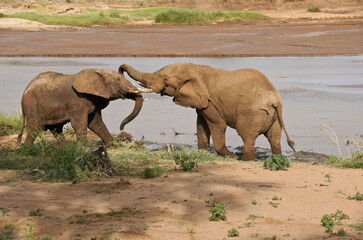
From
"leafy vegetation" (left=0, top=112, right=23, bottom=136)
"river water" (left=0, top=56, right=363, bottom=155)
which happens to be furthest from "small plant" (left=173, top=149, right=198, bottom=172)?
"leafy vegetation" (left=0, top=112, right=23, bottom=136)

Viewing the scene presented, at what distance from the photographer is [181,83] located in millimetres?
11273

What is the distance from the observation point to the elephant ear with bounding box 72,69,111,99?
10.8m

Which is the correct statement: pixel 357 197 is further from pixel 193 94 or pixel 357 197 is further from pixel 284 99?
pixel 284 99

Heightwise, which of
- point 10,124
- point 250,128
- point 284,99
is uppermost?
point 250,128

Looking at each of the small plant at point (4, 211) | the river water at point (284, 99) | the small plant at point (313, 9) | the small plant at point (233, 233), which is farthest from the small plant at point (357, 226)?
the small plant at point (313, 9)

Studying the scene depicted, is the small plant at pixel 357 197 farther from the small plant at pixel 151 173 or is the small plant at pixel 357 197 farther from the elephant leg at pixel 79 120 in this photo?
the elephant leg at pixel 79 120

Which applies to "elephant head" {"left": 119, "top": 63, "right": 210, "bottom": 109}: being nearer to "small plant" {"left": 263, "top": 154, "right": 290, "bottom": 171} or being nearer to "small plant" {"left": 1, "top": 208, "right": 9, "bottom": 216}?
"small plant" {"left": 263, "top": 154, "right": 290, "bottom": 171}

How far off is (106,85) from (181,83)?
1.29 m

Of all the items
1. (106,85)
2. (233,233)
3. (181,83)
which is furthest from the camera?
(181,83)

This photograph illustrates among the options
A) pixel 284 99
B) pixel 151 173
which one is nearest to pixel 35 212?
pixel 151 173

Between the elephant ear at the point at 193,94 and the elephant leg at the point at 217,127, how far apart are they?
16cm

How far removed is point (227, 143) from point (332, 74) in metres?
9.23

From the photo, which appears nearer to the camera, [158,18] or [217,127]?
[217,127]

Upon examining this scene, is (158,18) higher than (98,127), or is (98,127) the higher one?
(98,127)
